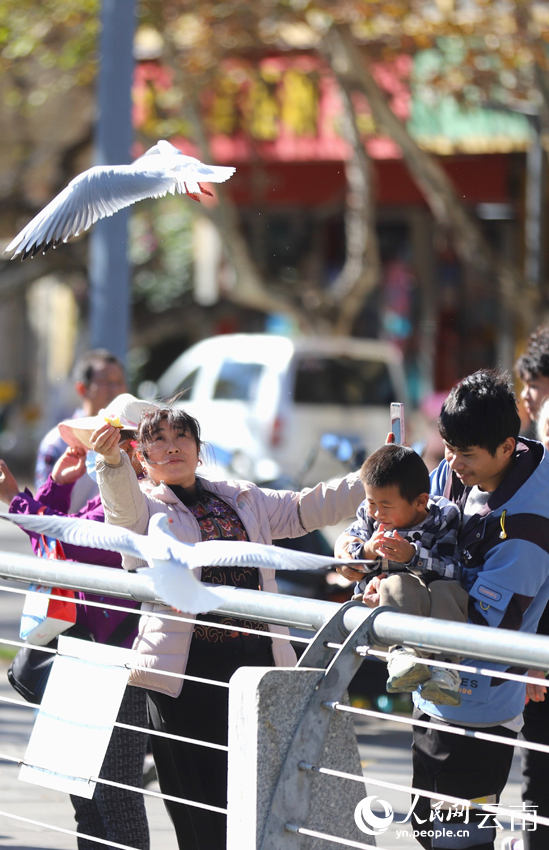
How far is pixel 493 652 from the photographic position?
87.7 inches

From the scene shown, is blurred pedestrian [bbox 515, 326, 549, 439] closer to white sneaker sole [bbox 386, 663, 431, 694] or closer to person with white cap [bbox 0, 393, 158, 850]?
person with white cap [bbox 0, 393, 158, 850]

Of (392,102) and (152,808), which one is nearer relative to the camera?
(152,808)

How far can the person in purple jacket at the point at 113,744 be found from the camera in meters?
3.44

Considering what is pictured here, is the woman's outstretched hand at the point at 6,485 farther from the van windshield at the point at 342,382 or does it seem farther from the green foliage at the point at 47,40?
the van windshield at the point at 342,382

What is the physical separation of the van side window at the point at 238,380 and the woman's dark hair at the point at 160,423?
30.7 feet

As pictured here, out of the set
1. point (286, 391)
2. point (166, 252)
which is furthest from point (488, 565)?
point (166, 252)

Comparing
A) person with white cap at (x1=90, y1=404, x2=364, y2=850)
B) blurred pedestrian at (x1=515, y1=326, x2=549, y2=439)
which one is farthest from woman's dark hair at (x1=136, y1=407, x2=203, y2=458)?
blurred pedestrian at (x1=515, y1=326, x2=549, y2=439)

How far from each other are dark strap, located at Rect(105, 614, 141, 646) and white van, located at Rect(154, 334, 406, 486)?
26.0 feet

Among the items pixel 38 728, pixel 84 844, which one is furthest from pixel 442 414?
pixel 84 844

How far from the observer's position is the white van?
1257 centimetres

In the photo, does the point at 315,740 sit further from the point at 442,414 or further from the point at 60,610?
the point at 60,610

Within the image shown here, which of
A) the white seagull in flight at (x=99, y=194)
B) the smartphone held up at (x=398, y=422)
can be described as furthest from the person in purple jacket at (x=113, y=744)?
the smartphone held up at (x=398, y=422)

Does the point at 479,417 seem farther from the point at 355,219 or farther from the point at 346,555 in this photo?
the point at 355,219

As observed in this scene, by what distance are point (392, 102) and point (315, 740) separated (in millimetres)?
12086
